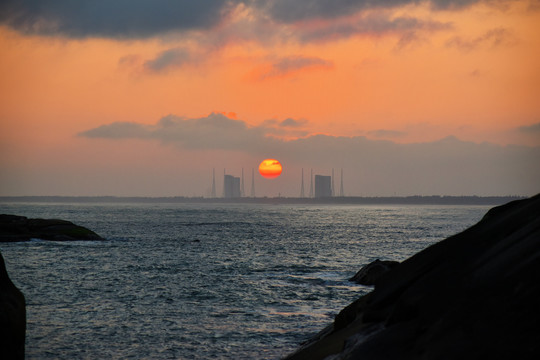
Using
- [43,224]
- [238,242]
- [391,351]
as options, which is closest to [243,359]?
[391,351]

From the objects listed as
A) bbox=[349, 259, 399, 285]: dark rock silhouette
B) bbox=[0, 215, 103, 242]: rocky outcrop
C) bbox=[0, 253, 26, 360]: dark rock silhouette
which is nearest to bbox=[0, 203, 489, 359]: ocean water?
bbox=[349, 259, 399, 285]: dark rock silhouette

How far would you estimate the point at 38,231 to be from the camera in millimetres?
65688

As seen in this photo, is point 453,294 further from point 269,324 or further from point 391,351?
point 269,324

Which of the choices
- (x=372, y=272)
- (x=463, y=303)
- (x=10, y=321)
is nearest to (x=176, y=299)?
(x=372, y=272)

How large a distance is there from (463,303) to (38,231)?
6513cm

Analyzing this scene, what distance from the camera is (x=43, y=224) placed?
6850 cm

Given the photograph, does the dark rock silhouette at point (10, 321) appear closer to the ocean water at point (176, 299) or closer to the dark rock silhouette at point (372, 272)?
the ocean water at point (176, 299)

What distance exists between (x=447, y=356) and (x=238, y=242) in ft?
206

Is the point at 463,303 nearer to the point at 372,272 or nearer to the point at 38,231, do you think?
the point at 372,272

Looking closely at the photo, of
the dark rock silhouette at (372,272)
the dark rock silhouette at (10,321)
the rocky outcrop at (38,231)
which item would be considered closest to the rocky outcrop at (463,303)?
the dark rock silhouette at (10,321)

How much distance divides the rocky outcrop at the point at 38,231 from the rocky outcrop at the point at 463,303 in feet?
191

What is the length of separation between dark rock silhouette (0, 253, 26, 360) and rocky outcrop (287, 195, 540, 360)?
275 inches

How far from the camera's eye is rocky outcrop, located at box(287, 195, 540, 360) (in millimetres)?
7715

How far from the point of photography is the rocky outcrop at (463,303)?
7.71m
